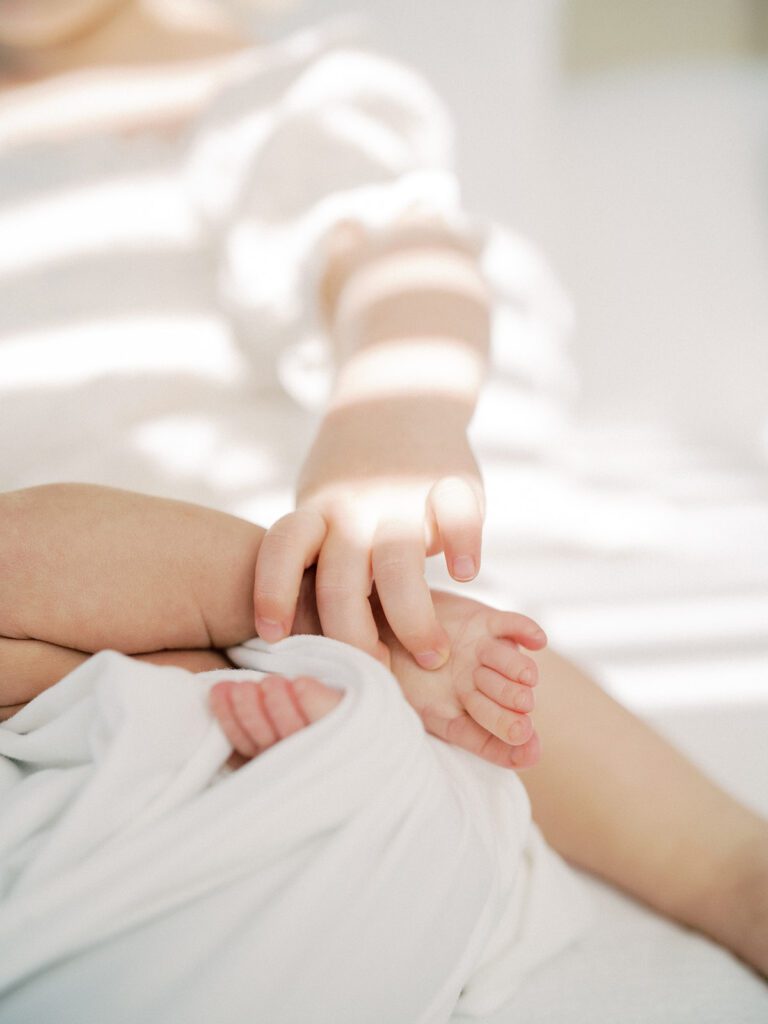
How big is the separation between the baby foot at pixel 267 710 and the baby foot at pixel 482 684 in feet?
0.24

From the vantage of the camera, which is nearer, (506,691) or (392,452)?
(506,691)

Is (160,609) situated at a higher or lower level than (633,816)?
higher

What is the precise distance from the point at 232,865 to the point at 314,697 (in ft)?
0.29

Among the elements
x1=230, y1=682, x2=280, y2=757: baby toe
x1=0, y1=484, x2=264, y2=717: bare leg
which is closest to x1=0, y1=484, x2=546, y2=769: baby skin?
x1=0, y1=484, x2=264, y2=717: bare leg

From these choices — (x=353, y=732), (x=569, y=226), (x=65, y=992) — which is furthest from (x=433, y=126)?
(x=65, y=992)

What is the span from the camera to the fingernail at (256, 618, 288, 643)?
54 centimetres

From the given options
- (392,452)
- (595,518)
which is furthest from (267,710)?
(595,518)

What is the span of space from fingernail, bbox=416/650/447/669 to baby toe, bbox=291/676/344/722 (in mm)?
63

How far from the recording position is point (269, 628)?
0.54 meters

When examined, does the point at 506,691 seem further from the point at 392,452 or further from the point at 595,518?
the point at 595,518

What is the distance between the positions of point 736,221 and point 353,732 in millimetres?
1157

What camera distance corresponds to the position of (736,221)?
1360 mm

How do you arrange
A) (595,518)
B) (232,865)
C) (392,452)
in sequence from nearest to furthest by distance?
1. (232,865)
2. (392,452)
3. (595,518)

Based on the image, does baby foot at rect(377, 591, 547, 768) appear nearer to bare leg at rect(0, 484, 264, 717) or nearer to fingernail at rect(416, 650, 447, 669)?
fingernail at rect(416, 650, 447, 669)
